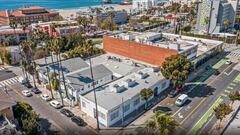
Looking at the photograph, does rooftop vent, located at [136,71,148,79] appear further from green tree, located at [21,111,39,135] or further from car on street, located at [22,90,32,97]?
car on street, located at [22,90,32,97]

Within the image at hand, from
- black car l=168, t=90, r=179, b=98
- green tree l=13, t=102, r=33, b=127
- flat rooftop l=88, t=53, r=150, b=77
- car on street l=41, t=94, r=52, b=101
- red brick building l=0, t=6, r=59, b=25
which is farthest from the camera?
red brick building l=0, t=6, r=59, b=25

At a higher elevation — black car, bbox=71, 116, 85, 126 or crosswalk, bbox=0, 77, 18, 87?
crosswalk, bbox=0, 77, 18, 87

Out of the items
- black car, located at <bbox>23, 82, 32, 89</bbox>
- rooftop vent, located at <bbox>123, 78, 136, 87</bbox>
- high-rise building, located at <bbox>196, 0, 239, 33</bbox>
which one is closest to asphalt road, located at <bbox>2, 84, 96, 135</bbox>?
black car, located at <bbox>23, 82, 32, 89</bbox>

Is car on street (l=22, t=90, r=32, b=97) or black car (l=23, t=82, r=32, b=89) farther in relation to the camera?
black car (l=23, t=82, r=32, b=89)

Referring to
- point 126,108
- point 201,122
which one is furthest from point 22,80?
point 201,122

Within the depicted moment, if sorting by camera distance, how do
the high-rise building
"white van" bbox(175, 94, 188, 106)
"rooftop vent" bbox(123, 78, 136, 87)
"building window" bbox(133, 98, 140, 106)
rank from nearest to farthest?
1. "building window" bbox(133, 98, 140, 106)
2. "white van" bbox(175, 94, 188, 106)
3. "rooftop vent" bbox(123, 78, 136, 87)
4. the high-rise building

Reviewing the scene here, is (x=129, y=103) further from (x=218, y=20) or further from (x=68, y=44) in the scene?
(x=218, y=20)

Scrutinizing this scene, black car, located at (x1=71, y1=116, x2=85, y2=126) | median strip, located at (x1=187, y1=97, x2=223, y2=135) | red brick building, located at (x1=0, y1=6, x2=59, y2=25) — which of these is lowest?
median strip, located at (x1=187, y1=97, x2=223, y2=135)

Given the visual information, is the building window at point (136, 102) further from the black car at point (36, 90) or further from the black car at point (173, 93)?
the black car at point (36, 90)
